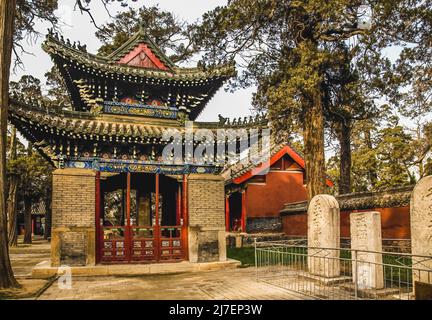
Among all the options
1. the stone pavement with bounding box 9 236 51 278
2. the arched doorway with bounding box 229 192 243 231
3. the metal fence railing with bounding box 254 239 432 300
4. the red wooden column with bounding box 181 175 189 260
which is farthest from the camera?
the arched doorway with bounding box 229 192 243 231

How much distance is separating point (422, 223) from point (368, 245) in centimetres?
142

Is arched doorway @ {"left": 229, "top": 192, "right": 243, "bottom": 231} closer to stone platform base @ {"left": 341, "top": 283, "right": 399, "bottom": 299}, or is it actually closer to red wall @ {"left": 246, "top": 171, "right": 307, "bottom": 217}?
red wall @ {"left": 246, "top": 171, "right": 307, "bottom": 217}

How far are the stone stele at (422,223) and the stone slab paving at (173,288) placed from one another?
7.59ft

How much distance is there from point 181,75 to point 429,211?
8765 mm

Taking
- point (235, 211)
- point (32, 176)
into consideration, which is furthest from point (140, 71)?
point (32, 176)

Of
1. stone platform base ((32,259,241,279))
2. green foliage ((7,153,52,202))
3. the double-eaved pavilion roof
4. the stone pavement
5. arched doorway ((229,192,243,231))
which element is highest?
the double-eaved pavilion roof

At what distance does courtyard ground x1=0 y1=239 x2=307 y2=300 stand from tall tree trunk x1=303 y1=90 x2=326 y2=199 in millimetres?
3813

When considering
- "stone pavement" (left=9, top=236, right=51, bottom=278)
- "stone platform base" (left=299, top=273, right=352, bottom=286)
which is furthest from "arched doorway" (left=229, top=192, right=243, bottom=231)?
"stone platform base" (left=299, top=273, right=352, bottom=286)

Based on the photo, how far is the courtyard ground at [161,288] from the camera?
810cm

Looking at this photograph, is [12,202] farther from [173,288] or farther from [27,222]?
[173,288]

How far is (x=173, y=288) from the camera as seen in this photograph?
917cm

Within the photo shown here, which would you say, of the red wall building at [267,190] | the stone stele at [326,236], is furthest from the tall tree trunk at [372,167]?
the stone stele at [326,236]

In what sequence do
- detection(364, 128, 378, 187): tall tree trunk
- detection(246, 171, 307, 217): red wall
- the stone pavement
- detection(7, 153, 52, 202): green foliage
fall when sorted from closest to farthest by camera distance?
the stone pavement → detection(246, 171, 307, 217): red wall → detection(364, 128, 378, 187): tall tree trunk → detection(7, 153, 52, 202): green foliage

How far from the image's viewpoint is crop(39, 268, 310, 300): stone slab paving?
26.5 ft
